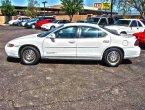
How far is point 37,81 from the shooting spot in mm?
7629

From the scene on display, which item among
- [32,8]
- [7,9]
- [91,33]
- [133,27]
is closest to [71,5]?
[32,8]

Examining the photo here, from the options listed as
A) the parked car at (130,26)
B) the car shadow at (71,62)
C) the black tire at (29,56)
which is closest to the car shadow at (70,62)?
the car shadow at (71,62)

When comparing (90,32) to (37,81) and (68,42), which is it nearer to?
(68,42)

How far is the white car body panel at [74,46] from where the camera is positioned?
31.7ft

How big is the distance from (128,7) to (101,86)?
24.4m

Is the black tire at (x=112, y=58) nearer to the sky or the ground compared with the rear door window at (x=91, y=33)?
nearer to the ground

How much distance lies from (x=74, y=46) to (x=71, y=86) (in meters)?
2.70

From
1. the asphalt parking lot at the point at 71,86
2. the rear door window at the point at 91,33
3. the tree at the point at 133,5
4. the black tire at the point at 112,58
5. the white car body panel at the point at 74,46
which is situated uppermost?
the tree at the point at 133,5

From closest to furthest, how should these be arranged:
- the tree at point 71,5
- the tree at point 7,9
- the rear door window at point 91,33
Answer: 1. the rear door window at point 91,33
2. the tree at point 71,5
3. the tree at point 7,9

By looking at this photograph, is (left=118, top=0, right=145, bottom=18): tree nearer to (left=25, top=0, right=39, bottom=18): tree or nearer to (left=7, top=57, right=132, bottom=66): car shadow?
(left=7, top=57, right=132, bottom=66): car shadow

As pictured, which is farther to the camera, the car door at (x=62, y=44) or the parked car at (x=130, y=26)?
the parked car at (x=130, y=26)

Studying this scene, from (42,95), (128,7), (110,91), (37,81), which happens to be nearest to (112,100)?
(110,91)

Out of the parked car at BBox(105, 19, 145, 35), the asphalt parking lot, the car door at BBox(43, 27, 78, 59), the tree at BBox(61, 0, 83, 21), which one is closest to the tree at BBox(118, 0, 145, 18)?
the parked car at BBox(105, 19, 145, 35)

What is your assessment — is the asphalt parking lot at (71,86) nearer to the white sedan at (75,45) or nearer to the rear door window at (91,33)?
the white sedan at (75,45)
